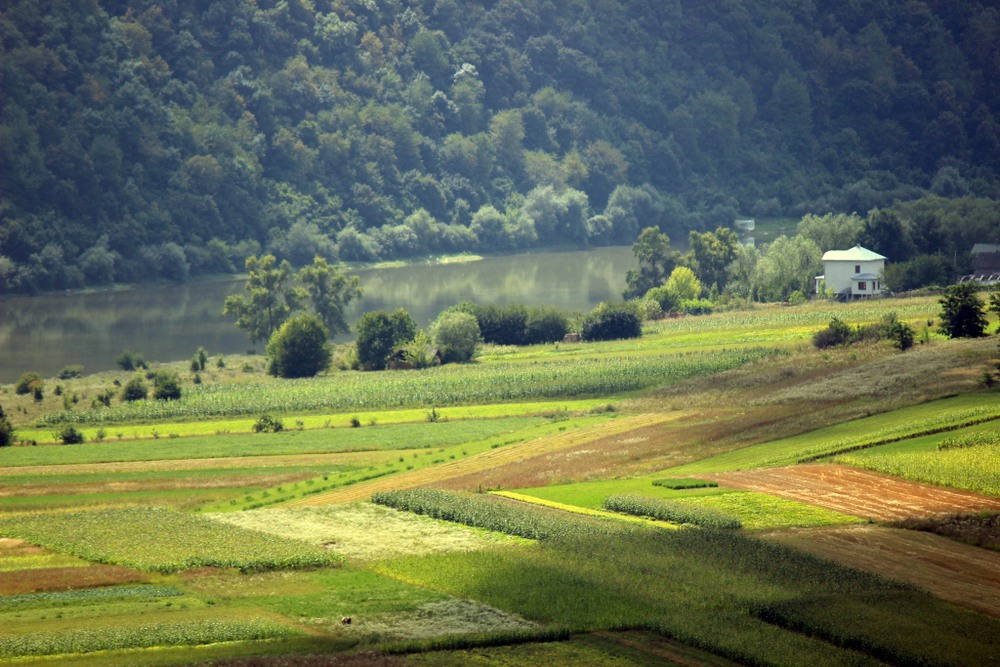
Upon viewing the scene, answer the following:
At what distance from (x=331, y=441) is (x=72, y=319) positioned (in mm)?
98512

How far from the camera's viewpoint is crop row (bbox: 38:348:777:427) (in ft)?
376

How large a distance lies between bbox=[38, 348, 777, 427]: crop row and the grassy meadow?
38 cm

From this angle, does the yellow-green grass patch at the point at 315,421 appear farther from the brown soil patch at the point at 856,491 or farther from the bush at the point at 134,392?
the brown soil patch at the point at 856,491

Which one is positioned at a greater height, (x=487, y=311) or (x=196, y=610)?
(x=487, y=311)

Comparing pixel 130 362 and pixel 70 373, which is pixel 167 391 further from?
pixel 130 362

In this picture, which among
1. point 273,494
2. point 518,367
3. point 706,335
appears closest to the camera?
point 273,494

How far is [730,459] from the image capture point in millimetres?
87500

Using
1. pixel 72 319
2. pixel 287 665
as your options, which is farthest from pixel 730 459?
pixel 72 319

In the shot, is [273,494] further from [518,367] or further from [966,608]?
[518,367]

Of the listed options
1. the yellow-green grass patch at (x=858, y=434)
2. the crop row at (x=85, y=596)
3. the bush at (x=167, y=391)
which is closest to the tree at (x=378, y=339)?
the bush at (x=167, y=391)

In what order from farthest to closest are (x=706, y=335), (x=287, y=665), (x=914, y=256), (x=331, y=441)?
(x=914, y=256)
(x=706, y=335)
(x=331, y=441)
(x=287, y=665)

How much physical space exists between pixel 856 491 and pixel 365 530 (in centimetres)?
2541

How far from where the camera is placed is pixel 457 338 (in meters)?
139

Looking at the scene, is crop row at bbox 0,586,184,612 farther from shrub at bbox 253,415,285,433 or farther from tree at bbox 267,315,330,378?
tree at bbox 267,315,330,378
